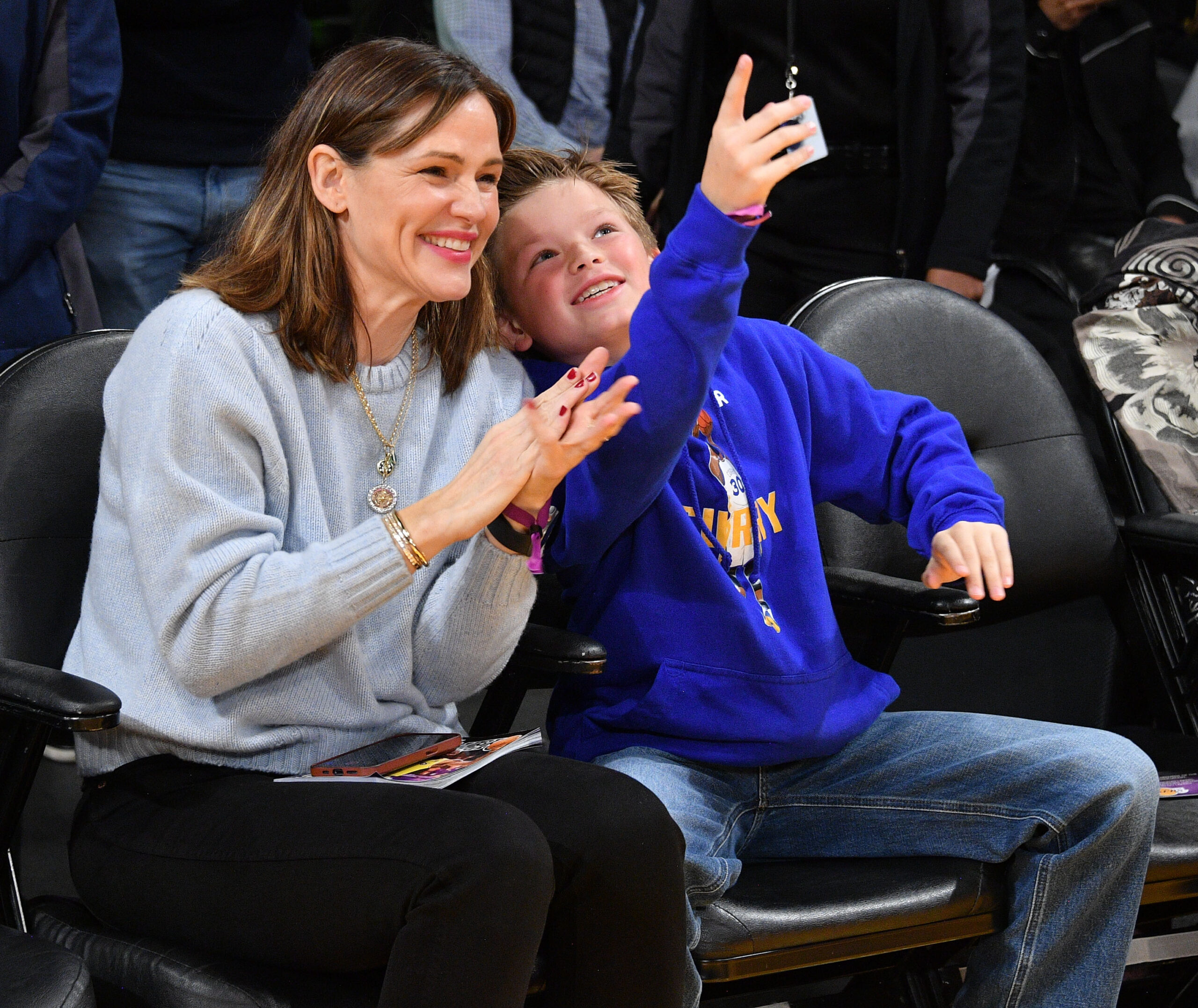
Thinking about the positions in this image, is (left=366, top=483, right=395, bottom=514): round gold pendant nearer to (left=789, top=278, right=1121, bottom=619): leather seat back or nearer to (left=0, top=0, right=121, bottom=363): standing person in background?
(left=789, top=278, right=1121, bottom=619): leather seat back

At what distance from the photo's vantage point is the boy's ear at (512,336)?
72.0 inches

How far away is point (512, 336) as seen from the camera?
1.83 metres

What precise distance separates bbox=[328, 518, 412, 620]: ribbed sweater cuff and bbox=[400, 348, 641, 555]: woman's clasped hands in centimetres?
3

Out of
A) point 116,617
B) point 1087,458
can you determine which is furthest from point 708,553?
point 1087,458

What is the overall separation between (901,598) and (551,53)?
1.59 metres

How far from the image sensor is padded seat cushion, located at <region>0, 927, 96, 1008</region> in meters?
1.20

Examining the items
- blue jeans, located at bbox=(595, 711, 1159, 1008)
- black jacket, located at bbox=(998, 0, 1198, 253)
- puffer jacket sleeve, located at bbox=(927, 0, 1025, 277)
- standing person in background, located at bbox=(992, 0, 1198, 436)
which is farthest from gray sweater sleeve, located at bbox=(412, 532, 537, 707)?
black jacket, located at bbox=(998, 0, 1198, 253)

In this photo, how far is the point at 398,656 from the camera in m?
1.58

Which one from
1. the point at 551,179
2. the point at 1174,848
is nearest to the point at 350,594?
the point at 551,179

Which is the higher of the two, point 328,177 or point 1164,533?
point 328,177

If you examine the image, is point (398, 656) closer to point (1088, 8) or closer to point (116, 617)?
point (116, 617)

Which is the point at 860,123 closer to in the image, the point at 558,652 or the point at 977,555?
the point at 977,555

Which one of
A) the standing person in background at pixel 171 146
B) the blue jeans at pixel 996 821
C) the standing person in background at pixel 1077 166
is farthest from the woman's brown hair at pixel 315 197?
the standing person in background at pixel 1077 166

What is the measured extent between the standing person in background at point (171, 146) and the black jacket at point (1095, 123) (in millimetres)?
1588
